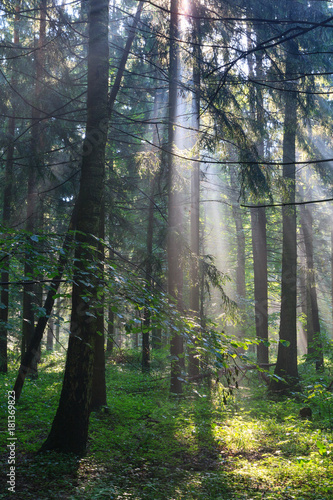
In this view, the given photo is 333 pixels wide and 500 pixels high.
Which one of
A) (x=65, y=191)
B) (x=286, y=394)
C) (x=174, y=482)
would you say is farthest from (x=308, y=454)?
(x=65, y=191)

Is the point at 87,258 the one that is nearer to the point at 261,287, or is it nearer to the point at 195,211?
the point at 195,211

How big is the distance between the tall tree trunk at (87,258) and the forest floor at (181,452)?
39 centimetres

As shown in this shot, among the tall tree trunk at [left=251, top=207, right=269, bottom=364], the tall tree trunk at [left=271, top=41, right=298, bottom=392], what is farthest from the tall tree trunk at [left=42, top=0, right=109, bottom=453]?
the tall tree trunk at [left=251, top=207, right=269, bottom=364]

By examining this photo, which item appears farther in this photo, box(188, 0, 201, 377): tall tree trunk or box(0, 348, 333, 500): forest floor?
box(188, 0, 201, 377): tall tree trunk

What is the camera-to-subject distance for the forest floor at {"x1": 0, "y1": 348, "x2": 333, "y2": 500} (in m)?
4.26

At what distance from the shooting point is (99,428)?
6.58 metres

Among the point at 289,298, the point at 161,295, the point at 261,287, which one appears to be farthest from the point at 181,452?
the point at 261,287

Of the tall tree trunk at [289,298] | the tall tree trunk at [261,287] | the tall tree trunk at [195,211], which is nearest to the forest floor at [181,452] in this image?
the tall tree trunk at [289,298]

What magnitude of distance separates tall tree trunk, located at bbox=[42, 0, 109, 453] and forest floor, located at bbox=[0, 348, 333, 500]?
0.39 meters

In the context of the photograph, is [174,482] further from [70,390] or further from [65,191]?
[65,191]

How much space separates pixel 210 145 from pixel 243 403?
21.4 ft

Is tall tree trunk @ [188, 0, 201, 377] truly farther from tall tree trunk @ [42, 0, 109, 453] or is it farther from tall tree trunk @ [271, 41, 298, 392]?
tall tree trunk @ [271, 41, 298, 392]

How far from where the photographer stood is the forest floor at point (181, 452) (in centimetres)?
426

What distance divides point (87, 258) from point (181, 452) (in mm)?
3565
